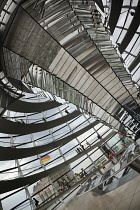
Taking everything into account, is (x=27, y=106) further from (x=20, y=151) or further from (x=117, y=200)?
(x=117, y=200)

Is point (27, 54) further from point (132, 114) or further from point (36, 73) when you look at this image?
point (132, 114)

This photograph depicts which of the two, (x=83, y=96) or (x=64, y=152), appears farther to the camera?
(x=64, y=152)

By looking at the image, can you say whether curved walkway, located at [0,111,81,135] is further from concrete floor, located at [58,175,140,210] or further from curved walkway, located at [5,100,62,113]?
concrete floor, located at [58,175,140,210]

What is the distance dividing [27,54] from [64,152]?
16.8m

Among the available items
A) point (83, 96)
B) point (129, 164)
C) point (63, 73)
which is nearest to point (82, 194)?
point (129, 164)

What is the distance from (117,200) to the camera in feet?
33.7

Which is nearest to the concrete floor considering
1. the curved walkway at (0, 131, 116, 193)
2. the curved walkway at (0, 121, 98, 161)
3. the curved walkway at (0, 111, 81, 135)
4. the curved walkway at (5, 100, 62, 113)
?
the curved walkway at (0, 131, 116, 193)

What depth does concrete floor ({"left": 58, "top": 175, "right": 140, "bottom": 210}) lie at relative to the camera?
9.73m

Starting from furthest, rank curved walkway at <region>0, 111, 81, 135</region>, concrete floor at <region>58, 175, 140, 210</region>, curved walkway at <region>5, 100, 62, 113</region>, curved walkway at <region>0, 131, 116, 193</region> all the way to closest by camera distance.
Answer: curved walkway at <region>5, 100, 62, 113</region>, curved walkway at <region>0, 111, 81, 135</region>, curved walkway at <region>0, 131, 116, 193</region>, concrete floor at <region>58, 175, 140, 210</region>

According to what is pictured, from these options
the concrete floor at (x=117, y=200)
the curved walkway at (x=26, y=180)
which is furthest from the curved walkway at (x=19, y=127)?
the concrete floor at (x=117, y=200)

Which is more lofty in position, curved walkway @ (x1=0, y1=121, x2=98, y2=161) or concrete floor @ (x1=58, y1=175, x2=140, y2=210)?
curved walkway @ (x1=0, y1=121, x2=98, y2=161)

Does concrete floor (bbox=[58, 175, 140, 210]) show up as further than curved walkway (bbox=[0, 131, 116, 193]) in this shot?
No

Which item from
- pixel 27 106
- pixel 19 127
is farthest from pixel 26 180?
pixel 27 106

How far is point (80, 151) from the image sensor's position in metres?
23.4
